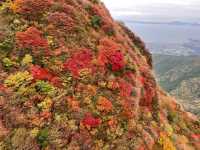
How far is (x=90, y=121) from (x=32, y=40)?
364 inches

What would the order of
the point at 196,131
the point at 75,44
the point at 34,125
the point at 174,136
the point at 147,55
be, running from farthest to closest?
1. the point at 147,55
2. the point at 196,131
3. the point at 174,136
4. the point at 75,44
5. the point at 34,125

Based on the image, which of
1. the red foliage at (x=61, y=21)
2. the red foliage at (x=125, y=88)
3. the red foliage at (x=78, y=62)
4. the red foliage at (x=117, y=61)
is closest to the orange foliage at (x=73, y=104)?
the red foliage at (x=78, y=62)

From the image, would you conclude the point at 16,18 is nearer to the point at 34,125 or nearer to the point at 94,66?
the point at 94,66

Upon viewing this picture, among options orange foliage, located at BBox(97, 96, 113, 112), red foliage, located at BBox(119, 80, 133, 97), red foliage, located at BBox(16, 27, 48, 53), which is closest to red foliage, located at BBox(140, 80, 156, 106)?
red foliage, located at BBox(119, 80, 133, 97)

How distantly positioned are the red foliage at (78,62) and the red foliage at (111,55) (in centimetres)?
116

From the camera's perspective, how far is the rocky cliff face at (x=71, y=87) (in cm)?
2504

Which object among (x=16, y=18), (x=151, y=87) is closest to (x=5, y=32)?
(x=16, y=18)

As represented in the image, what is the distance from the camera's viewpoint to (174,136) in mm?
35250

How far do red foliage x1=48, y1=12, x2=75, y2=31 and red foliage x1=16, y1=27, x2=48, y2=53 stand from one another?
2676 mm

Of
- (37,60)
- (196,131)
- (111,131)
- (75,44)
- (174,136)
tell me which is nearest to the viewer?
(111,131)

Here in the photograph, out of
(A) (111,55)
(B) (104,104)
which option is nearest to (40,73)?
(B) (104,104)

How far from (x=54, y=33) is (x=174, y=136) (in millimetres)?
15117

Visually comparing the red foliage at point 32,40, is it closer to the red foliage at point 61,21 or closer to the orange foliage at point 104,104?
the red foliage at point 61,21

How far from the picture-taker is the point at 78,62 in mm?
31031
